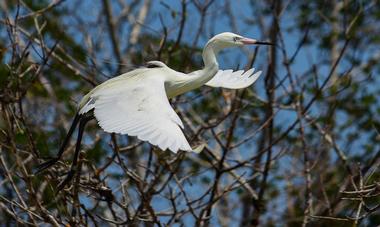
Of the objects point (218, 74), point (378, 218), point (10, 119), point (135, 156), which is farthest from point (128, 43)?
point (10, 119)

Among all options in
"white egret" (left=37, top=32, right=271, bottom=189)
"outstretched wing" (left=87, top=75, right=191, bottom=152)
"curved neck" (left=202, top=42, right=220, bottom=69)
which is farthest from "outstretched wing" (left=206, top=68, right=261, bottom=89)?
"outstretched wing" (left=87, top=75, right=191, bottom=152)

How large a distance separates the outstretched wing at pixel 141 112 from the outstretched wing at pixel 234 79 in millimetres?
537

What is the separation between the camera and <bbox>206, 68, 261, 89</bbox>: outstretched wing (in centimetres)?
443

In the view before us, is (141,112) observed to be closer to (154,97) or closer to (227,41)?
(154,97)

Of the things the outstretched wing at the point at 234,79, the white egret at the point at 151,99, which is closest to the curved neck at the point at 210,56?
the white egret at the point at 151,99

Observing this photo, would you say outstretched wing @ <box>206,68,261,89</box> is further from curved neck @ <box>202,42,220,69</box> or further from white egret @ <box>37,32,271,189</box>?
curved neck @ <box>202,42,220,69</box>

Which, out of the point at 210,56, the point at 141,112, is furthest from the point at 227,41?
the point at 141,112

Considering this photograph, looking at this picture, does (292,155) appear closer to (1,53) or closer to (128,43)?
(128,43)

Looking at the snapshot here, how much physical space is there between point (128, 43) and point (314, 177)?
112 inches

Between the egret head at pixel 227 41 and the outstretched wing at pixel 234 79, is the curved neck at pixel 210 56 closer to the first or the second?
the egret head at pixel 227 41

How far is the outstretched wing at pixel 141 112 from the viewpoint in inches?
132

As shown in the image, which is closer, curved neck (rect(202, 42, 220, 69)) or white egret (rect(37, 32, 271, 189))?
white egret (rect(37, 32, 271, 189))

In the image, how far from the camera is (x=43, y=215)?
11.4 ft

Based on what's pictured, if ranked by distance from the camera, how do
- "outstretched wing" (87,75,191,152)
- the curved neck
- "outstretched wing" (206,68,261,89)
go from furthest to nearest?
"outstretched wing" (206,68,261,89) < the curved neck < "outstretched wing" (87,75,191,152)
